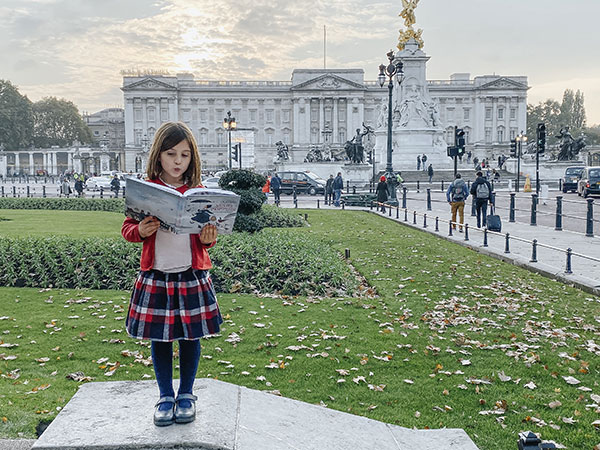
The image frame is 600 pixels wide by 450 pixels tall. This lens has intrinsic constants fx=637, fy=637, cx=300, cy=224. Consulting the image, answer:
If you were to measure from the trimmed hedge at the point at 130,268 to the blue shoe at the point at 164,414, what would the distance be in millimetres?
6165

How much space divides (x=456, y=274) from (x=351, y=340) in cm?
469

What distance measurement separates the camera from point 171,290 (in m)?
3.84

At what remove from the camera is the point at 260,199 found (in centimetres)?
1595

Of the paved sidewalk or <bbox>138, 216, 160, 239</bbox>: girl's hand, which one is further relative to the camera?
the paved sidewalk

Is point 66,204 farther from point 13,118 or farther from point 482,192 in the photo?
point 13,118

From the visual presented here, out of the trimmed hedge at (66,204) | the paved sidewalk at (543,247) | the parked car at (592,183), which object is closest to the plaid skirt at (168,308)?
the paved sidewalk at (543,247)

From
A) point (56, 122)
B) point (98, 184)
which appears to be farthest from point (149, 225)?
point (56, 122)

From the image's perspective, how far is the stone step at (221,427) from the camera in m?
3.61

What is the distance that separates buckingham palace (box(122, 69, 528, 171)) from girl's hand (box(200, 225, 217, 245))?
339ft

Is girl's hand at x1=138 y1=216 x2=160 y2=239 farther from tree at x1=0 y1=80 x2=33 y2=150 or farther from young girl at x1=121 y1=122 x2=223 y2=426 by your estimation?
tree at x1=0 y1=80 x2=33 y2=150

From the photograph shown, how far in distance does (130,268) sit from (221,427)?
7421 millimetres

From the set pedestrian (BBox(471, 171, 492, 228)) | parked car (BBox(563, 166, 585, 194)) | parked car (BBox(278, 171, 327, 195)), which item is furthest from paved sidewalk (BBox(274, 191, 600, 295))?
parked car (BBox(278, 171, 327, 195))

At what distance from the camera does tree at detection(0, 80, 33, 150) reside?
362 ft

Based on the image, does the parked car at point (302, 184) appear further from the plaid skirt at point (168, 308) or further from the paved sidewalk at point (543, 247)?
the plaid skirt at point (168, 308)
